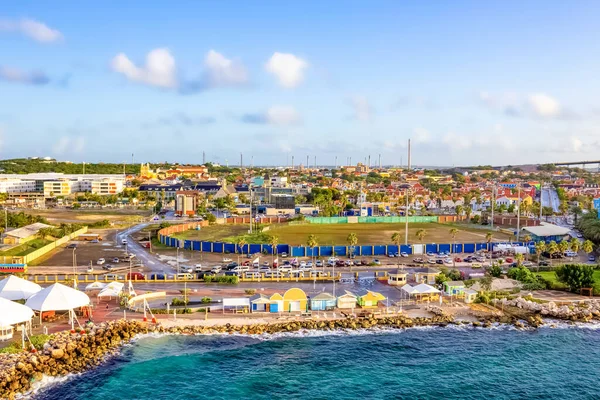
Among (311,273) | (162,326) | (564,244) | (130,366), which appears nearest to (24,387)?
(130,366)

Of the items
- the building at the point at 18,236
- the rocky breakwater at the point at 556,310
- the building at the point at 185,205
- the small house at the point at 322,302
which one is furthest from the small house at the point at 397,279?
the building at the point at 185,205

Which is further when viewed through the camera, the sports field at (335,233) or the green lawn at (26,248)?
the sports field at (335,233)

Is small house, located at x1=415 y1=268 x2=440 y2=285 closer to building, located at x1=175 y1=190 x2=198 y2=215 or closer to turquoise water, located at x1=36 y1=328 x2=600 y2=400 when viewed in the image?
turquoise water, located at x1=36 y1=328 x2=600 y2=400

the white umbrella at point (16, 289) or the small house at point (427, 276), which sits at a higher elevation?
the white umbrella at point (16, 289)

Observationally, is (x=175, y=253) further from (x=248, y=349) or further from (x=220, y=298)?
(x=248, y=349)

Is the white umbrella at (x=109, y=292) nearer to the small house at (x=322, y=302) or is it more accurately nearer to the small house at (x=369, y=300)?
the small house at (x=322, y=302)

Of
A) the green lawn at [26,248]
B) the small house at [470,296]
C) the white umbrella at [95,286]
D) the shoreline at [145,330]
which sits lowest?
the shoreline at [145,330]

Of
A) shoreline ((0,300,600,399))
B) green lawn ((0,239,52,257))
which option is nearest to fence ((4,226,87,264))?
green lawn ((0,239,52,257))
